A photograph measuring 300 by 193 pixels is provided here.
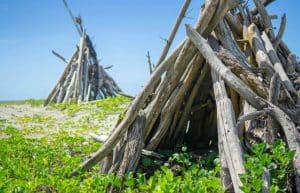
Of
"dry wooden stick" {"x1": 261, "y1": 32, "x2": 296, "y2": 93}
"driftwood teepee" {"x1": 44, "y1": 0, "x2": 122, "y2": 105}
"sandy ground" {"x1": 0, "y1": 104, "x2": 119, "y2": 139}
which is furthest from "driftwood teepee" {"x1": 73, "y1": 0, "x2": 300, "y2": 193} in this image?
"driftwood teepee" {"x1": 44, "y1": 0, "x2": 122, "y2": 105}

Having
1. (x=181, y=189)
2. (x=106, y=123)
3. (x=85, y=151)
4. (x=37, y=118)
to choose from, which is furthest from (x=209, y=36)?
(x=37, y=118)

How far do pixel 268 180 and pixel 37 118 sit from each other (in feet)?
34.3

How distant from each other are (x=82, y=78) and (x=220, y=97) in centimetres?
1477

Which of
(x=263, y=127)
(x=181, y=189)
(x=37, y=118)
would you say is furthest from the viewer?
(x=37, y=118)

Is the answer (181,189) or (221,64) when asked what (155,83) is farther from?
(181,189)

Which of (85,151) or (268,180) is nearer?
(268,180)

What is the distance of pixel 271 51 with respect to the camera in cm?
509

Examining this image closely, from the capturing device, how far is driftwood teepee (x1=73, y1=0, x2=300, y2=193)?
3.76m

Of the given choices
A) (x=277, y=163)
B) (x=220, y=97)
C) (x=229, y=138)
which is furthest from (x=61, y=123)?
(x=277, y=163)

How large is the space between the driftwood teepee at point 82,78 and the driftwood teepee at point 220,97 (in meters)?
12.2

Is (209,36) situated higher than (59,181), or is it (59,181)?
(209,36)

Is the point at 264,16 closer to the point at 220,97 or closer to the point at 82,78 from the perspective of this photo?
the point at 220,97

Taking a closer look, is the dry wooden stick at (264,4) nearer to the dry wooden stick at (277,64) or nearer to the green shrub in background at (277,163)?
the dry wooden stick at (277,64)

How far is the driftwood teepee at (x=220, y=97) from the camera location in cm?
376
